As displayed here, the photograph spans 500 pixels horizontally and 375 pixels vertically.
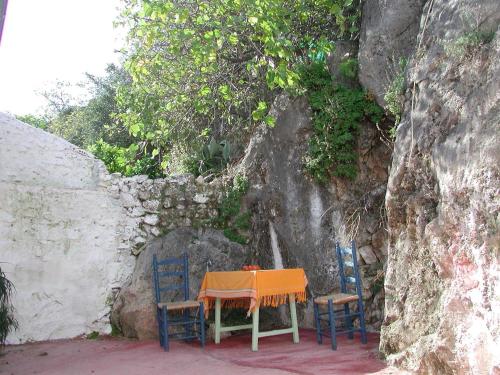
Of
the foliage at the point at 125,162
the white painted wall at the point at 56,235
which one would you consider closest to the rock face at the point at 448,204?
the white painted wall at the point at 56,235

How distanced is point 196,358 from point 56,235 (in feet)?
8.58

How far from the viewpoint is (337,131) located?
6473mm

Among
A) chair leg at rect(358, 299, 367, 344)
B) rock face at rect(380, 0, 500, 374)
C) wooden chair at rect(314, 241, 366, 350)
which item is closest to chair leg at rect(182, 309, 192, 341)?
wooden chair at rect(314, 241, 366, 350)

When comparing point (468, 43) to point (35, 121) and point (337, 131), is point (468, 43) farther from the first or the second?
point (35, 121)

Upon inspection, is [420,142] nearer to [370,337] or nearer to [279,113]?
[370,337]

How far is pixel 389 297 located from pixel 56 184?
4522 mm

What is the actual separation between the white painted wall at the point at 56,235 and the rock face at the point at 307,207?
199cm

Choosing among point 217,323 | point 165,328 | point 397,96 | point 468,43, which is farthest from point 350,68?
point 165,328

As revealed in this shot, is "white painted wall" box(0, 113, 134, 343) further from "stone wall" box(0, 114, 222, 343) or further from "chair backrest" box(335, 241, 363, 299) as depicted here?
"chair backrest" box(335, 241, 363, 299)

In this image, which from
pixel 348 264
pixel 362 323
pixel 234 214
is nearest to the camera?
pixel 362 323

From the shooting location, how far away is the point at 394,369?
3969mm

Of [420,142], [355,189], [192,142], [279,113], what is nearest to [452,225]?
[420,142]

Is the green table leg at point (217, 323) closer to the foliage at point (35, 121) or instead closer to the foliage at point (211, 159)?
the foliage at point (211, 159)

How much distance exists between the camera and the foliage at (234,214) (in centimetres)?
696
